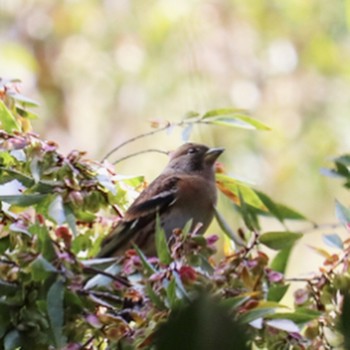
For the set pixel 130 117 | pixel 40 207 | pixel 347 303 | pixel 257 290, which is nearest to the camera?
pixel 347 303

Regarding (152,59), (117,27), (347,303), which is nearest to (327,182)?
(152,59)

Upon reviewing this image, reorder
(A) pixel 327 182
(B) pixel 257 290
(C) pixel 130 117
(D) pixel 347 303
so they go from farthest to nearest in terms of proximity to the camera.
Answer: (C) pixel 130 117 → (A) pixel 327 182 → (B) pixel 257 290 → (D) pixel 347 303

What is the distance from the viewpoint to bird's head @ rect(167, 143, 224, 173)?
2.35 meters

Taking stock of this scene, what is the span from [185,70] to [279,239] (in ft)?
13.6

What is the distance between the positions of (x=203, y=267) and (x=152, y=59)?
15.3 ft

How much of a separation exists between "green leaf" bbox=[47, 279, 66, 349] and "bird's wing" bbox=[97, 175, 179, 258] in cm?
36

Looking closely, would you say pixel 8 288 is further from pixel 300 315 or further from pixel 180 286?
pixel 300 315

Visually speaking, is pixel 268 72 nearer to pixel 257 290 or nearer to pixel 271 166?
pixel 271 166

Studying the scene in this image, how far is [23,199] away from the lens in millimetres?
1334

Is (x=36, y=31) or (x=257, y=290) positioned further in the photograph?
(x=36, y=31)

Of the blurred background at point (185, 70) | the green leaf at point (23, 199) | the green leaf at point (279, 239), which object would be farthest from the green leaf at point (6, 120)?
the blurred background at point (185, 70)

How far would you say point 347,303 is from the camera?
0.55m

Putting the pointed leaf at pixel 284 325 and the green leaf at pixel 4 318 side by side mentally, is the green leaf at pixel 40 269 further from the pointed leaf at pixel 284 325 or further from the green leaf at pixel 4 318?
the pointed leaf at pixel 284 325

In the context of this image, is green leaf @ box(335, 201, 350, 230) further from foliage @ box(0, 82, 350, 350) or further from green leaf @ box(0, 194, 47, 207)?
green leaf @ box(0, 194, 47, 207)
